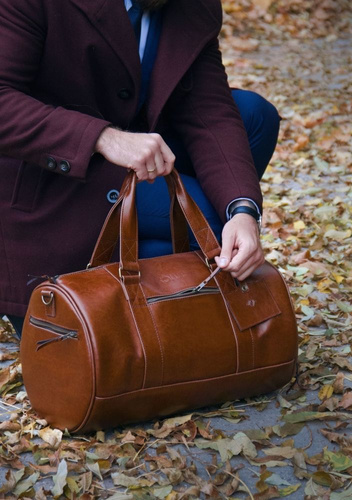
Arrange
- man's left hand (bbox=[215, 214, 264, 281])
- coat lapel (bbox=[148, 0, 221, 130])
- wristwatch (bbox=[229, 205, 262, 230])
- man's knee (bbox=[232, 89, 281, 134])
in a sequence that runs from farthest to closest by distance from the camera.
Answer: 1. man's knee (bbox=[232, 89, 281, 134])
2. coat lapel (bbox=[148, 0, 221, 130])
3. wristwatch (bbox=[229, 205, 262, 230])
4. man's left hand (bbox=[215, 214, 264, 281])

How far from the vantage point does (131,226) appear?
81.7 inches

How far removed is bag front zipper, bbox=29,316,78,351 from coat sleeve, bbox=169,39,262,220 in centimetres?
64

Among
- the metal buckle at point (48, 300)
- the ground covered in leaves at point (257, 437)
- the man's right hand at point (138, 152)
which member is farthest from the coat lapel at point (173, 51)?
the ground covered in leaves at point (257, 437)

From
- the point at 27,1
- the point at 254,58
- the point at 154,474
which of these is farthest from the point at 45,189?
the point at 254,58

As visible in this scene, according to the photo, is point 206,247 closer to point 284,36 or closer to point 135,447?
point 135,447

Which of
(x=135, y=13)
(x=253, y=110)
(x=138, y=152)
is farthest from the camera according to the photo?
(x=253, y=110)

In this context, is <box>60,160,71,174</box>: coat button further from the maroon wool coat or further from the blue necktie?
the blue necktie

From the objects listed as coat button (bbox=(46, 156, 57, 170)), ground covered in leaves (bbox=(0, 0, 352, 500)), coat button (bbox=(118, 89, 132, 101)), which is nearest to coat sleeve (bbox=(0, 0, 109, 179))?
coat button (bbox=(46, 156, 57, 170))

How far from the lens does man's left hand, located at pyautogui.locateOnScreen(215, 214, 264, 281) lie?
215 centimetres

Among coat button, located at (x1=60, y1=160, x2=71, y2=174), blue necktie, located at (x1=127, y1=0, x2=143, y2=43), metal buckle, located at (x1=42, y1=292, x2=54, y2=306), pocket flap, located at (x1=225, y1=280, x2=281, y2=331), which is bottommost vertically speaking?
pocket flap, located at (x1=225, y1=280, x2=281, y2=331)

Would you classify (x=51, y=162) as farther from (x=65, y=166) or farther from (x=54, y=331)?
(x=54, y=331)

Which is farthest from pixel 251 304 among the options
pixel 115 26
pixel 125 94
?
pixel 115 26

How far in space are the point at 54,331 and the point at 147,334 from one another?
0.76 ft

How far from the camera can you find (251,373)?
7.27ft
